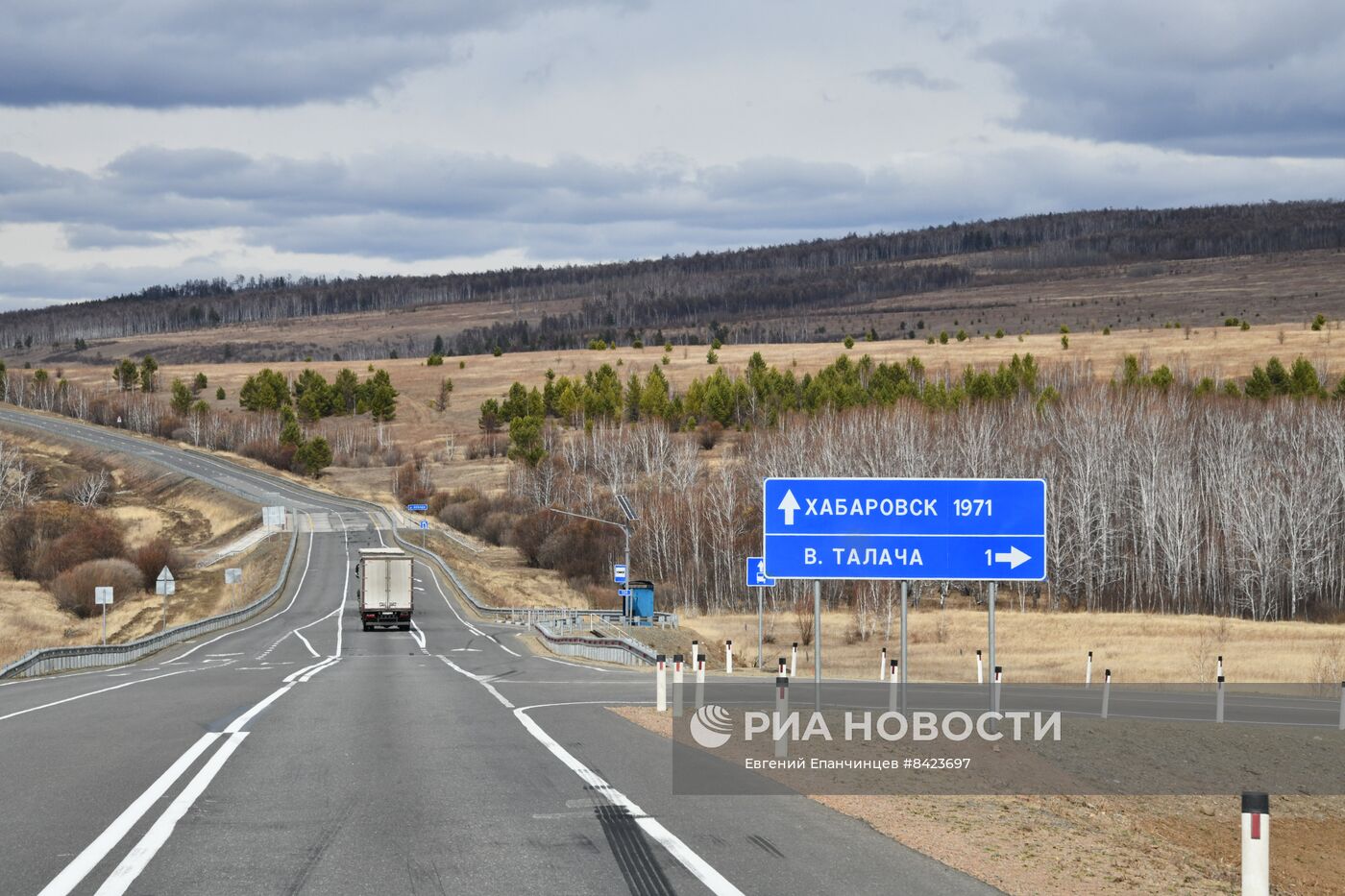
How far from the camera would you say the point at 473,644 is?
53625 millimetres

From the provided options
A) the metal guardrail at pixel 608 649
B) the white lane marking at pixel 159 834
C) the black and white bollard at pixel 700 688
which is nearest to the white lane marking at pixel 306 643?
the metal guardrail at pixel 608 649

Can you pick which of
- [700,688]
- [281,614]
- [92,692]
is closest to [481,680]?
[700,688]

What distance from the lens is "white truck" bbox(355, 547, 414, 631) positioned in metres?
63.2

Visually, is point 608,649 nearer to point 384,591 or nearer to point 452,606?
point 384,591

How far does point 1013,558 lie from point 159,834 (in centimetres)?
1499

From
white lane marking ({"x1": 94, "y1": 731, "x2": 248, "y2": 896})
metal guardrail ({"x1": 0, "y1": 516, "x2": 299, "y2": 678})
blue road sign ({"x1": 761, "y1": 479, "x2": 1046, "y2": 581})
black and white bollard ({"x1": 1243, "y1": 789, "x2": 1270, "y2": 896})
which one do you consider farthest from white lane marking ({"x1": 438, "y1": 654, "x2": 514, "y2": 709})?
black and white bollard ({"x1": 1243, "y1": 789, "x2": 1270, "y2": 896})

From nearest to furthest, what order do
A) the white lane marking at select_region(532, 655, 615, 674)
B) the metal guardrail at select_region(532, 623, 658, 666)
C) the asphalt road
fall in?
the asphalt road < the white lane marking at select_region(532, 655, 615, 674) < the metal guardrail at select_region(532, 623, 658, 666)

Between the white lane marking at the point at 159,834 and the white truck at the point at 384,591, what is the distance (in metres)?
48.7

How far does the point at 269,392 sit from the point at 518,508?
82.9 meters

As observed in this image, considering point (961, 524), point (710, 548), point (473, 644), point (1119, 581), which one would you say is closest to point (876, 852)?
point (961, 524)

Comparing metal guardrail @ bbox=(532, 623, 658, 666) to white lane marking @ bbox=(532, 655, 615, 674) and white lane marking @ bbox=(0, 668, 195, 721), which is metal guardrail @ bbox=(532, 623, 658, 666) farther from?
white lane marking @ bbox=(0, 668, 195, 721)

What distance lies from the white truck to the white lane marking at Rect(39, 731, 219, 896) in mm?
48741

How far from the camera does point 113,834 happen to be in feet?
34.5

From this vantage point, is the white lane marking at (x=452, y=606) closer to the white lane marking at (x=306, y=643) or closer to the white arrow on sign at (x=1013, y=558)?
the white lane marking at (x=306, y=643)
